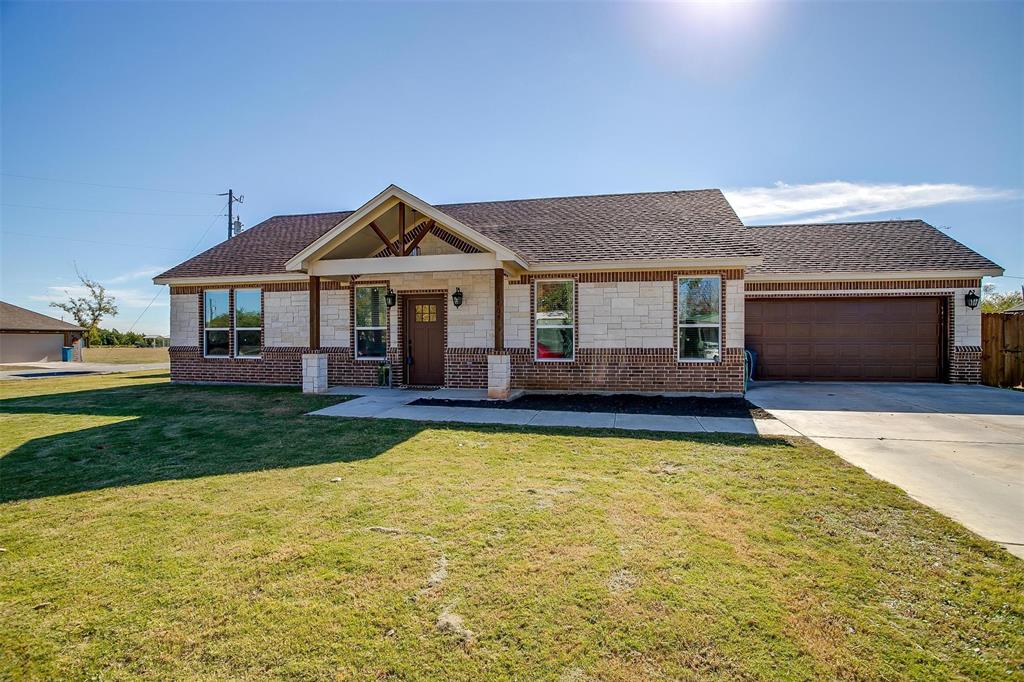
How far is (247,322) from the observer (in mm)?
13289

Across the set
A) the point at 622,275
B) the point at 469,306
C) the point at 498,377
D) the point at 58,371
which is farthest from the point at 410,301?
the point at 58,371

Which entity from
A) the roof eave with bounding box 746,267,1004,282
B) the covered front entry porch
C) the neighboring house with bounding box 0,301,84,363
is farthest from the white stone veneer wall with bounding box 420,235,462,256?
the neighboring house with bounding box 0,301,84,363

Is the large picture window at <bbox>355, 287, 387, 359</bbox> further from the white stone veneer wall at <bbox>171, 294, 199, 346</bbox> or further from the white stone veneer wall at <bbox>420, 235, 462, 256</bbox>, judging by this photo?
the white stone veneer wall at <bbox>171, 294, 199, 346</bbox>

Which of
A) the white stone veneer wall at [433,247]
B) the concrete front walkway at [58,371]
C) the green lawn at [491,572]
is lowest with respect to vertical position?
the concrete front walkway at [58,371]

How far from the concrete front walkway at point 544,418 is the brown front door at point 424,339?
2.12 meters

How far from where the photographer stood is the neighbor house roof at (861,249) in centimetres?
1263

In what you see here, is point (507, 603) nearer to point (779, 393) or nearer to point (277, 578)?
point (277, 578)

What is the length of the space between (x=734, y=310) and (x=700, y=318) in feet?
2.48

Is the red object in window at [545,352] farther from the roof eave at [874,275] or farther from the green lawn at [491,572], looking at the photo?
the roof eave at [874,275]

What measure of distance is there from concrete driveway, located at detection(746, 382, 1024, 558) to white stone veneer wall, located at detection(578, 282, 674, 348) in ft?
8.40

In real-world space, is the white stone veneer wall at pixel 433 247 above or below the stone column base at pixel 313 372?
above

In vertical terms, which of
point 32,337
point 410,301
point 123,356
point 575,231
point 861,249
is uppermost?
point 575,231

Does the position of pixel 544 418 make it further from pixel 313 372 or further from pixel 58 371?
pixel 58 371

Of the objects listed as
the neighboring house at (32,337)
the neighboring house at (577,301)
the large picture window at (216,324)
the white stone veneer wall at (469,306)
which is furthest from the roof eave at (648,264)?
the neighboring house at (32,337)
